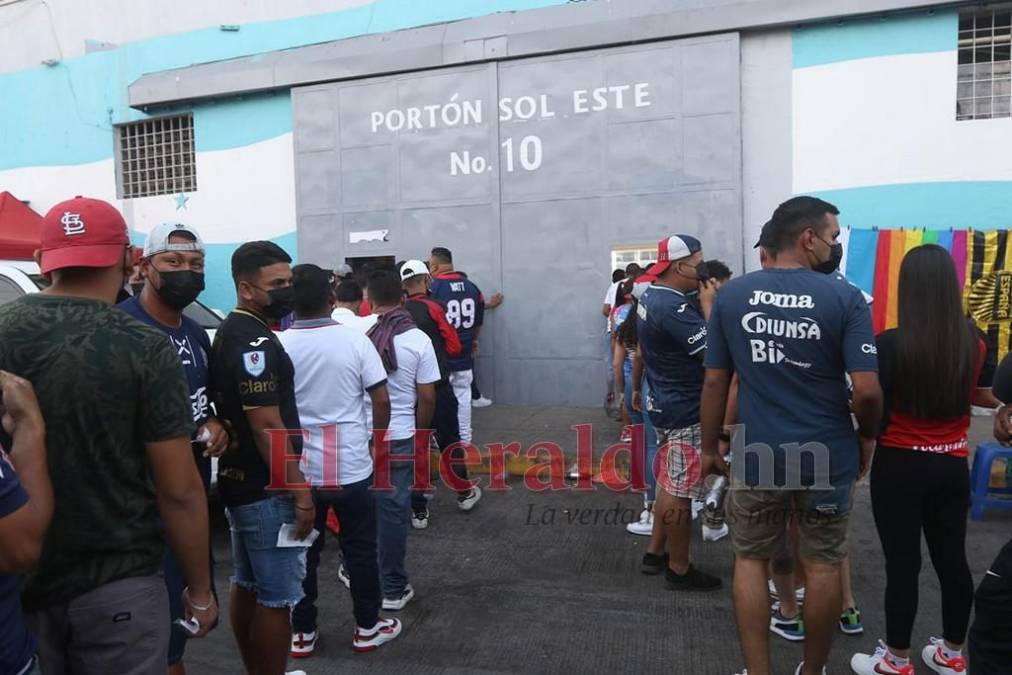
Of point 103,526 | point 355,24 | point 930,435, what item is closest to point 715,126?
point 355,24

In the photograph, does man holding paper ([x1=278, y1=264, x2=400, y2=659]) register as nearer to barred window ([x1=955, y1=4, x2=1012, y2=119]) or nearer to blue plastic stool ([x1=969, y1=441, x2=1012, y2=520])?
blue plastic stool ([x1=969, y1=441, x2=1012, y2=520])

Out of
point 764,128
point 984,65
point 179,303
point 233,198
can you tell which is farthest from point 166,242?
point 233,198

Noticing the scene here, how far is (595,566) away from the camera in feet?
15.7

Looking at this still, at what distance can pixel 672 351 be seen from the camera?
434 cm

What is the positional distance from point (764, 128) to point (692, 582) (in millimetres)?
6044

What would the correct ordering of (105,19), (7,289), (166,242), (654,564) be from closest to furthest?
(166,242) → (654,564) → (7,289) → (105,19)

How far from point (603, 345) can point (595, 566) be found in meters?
4.79

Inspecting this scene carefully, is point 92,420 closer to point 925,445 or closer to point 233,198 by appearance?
point 925,445

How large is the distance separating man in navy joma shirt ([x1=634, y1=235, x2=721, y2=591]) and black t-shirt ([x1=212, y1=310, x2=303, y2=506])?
7.03 feet

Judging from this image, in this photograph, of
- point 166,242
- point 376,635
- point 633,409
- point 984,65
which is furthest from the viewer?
point 984,65

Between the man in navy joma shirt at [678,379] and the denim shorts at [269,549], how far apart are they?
2143 millimetres

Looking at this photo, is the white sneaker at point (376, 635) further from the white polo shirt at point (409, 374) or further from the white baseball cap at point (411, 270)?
the white baseball cap at point (411, 270)

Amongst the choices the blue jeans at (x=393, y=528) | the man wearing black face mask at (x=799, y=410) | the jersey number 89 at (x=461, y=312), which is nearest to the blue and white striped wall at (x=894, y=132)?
the jersey number 89 at (x=461, y=312)

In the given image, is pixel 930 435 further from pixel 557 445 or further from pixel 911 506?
pixel 557 445
